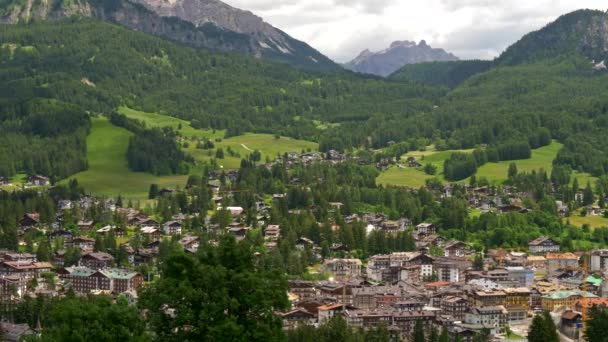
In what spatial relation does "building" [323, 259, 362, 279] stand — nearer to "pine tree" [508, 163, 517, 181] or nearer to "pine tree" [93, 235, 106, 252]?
"pine tree" [93, 235, 106, 252]

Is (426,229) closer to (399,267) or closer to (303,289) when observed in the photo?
(399,267)

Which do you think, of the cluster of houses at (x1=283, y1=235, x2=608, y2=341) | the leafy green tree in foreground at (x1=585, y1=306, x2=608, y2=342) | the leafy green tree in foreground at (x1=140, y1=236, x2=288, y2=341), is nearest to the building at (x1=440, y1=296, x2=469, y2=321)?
the cluster of houses at (x1=283, y1=235, x2=608, y2=341)

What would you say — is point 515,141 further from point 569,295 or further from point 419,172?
point 569,295

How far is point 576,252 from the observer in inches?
4823

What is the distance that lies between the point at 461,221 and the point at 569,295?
1491 inches

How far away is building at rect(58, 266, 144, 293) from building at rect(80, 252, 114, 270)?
5377mm

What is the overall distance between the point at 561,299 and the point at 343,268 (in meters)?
22.8

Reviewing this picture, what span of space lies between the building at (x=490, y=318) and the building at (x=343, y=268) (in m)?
20.6

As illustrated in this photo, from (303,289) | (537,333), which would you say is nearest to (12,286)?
(303,289)

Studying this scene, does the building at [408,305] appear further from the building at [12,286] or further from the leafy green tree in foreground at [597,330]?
the building at [12,286]

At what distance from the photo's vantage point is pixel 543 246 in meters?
125

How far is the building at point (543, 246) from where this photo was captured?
12444 centimetres

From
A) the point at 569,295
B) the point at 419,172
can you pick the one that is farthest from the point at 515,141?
the point at 569,295

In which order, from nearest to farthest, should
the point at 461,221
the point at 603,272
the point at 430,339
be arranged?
the point at 430,339
the point at 603,272
the point at 461,221
